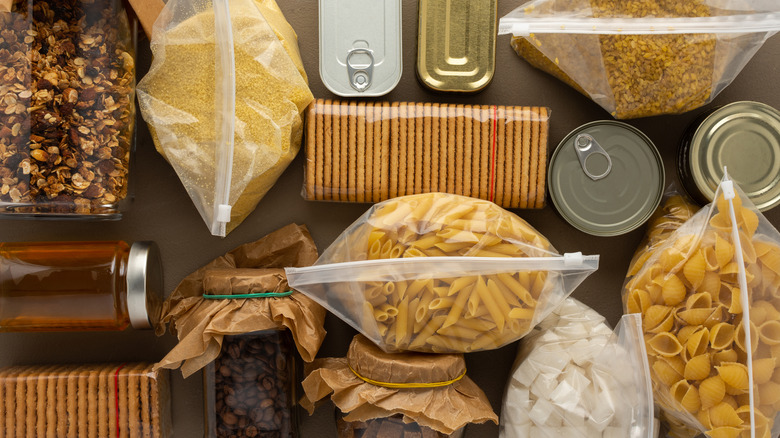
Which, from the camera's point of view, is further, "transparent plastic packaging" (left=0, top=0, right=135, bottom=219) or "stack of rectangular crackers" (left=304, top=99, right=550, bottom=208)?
"stack of rectangular crackers" (left=304, top=99, right=550, bottom=208)

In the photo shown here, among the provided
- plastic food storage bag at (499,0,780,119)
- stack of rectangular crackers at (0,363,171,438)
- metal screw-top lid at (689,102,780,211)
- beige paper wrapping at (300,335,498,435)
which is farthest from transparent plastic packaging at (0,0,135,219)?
metal screw-top lid at (689,102,780,211)

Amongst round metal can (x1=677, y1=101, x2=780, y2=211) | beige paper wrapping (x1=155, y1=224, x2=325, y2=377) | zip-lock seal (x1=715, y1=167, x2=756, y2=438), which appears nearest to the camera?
zip-lock seal (x1=715, y1=167, x2=756, y2=438)

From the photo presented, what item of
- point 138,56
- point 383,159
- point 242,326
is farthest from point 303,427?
point 138,56

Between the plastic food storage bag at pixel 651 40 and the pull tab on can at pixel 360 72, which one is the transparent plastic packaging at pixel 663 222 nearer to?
the plastic food storage bag at pixel 651 40

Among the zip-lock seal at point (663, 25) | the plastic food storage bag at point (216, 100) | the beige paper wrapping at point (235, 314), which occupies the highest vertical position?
the zip-lock seal at point (663, 25)

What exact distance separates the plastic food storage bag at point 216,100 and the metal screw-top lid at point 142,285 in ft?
0.60

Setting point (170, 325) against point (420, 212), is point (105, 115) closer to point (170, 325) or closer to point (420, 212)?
point (170, 325)

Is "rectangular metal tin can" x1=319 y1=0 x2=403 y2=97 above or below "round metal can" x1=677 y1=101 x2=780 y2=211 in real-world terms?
above

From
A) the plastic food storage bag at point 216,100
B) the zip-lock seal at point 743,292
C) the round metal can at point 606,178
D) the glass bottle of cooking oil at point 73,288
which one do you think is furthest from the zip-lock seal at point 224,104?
the zip-lock seal at point 743,292

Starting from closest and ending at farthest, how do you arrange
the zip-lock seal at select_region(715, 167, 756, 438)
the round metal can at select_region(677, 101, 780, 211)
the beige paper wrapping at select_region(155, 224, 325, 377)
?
the zip-lock seal at select_region(715, 167, 756, 438) → the beige paper wrapping at select_region(155, 224, 325, 377) → the round metal can at select_region(677, 101, 780, 211)

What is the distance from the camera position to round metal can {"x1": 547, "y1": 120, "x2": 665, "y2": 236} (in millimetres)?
1304

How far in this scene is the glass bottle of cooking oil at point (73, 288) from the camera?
4.05ft

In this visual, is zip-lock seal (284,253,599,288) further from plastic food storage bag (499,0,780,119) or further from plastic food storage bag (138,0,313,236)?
plastic food storage bag (499,0,780,119)

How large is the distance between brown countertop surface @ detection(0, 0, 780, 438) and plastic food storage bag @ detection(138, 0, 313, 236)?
0.18 m
